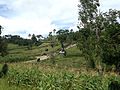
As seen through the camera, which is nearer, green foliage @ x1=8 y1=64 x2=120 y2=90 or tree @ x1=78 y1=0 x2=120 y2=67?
green foliage @ x1=8 y1=64 x2=120 y2=90

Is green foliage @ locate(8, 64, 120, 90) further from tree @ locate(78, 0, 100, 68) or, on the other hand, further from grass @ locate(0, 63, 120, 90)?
tree @ locate(78, 0, 100, 68)

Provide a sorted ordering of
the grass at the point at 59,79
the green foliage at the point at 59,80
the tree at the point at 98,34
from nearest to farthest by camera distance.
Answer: the green foliage at the point at 59,80 → the grass at the point at 59,79 → the tree at the point at 98,34

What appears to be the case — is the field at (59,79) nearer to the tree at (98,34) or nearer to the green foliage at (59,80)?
the green foliage at (59,80)

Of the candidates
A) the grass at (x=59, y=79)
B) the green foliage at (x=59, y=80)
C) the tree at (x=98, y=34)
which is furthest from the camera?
the tree at (x=98, y=34)

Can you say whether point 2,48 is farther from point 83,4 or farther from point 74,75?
point 74,75

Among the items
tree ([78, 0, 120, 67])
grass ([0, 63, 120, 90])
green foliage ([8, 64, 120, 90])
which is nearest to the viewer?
green foliage ([8, 64, 120, 90])

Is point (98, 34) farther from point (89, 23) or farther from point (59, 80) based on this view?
point (59, 80)

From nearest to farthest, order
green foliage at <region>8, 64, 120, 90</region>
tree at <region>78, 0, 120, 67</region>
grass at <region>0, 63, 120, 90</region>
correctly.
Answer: green foliage at <region>8, 64, 120, 90</region> < grass at <region>0, 63, 120, 90</region> < tree at <region>78, 0, 120, 67</region>

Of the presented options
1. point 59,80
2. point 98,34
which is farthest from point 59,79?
point 98,34

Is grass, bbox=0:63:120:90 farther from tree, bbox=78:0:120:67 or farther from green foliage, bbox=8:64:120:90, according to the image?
tree, bbox=78:0:120:67

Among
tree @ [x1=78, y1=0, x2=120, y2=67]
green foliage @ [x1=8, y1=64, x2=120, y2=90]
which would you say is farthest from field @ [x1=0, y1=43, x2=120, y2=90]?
tree @ [x1=78, y1=0, x2=120, y2=67]

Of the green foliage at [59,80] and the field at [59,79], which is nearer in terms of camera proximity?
the green foliage at [59,80]

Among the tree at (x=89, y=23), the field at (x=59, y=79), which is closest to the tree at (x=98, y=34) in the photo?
the tree at (x=89, y=23)

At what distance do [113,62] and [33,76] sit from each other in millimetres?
36007
